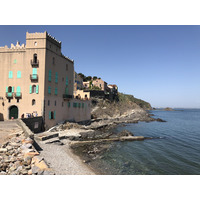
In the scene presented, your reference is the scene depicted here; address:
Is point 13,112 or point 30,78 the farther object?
point 13,112

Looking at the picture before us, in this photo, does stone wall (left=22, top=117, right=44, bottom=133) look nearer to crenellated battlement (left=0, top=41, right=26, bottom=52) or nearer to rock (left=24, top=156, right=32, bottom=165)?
rock (left=24, top=156, right=32, bottom=165)

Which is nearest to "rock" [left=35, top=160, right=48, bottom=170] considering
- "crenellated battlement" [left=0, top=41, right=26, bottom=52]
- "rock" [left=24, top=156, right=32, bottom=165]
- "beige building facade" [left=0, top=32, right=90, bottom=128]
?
"rock" [left=24, top=156, right=32, bottom=165]

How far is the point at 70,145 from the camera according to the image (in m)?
17.8

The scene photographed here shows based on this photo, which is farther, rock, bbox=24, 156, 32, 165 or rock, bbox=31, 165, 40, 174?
rock, bbox=24, 156, 32, 165

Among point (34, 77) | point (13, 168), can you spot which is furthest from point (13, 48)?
point (13, 168)

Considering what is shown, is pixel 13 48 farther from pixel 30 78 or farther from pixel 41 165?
pixel 41 165

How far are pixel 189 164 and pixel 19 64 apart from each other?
1011 inches

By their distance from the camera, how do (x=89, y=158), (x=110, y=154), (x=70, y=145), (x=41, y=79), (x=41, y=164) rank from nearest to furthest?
(x=41, y=164)
(x=89, y=158)
(x=110, y=154)
(x=70, y=145)
(x=41, y=79)

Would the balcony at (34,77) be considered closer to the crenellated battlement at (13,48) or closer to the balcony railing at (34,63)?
the balcony railing at (34,63)

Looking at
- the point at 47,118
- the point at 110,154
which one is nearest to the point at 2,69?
the point at 47,118

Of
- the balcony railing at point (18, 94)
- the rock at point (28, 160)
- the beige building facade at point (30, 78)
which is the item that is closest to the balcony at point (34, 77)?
the beige building facade at point (30, 78)

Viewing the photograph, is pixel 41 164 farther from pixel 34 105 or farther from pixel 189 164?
pixel 189 164

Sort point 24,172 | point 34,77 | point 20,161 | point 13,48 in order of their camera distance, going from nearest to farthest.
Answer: point 24,172
point 20,161
point 34,77
point 13,48

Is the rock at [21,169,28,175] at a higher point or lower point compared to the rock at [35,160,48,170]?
lower
